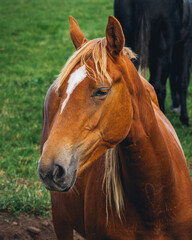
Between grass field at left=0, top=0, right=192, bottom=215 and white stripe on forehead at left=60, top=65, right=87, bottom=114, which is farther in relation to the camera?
grass field at left=0, top=0, right=192, bottom=215

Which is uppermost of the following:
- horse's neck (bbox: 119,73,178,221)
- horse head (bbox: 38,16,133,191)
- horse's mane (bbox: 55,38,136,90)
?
horse's mane (bbox: 55,38,136,90)

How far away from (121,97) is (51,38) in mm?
9672

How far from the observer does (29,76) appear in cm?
798

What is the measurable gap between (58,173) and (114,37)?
0.68 m

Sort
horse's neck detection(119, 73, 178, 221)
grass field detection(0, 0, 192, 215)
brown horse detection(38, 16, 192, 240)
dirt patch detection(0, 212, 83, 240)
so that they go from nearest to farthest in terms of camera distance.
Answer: brown horse detection(38, 16, 192, 240)
horse's neck detection(119, 73, 178, 221)
dirt patch detection(0, 212, 83, 240)
grass field detection(0, 0, 192, 215)

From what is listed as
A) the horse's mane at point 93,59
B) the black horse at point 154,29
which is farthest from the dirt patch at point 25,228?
the black horse at point 154,29

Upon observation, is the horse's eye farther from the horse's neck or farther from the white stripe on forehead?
the horse's neck

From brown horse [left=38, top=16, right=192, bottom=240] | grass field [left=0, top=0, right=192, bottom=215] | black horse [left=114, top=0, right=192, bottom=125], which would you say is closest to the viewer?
brown horse [left=38, top=16, right=192, bottom=240]

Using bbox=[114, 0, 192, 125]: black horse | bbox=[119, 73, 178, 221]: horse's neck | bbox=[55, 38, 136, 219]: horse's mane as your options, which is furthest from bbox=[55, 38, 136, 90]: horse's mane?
bbox=[114, 0, 192, 125]: black horse

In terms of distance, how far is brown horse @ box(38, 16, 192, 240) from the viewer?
1580mm

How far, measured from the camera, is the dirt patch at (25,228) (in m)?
3.03

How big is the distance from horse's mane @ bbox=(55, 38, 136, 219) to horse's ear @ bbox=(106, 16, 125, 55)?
0.04 m

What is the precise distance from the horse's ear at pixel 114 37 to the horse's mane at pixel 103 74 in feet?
0.12

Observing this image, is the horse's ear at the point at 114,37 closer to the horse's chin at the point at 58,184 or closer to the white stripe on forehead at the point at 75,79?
the white stripe on forehead at the point at 75,79
